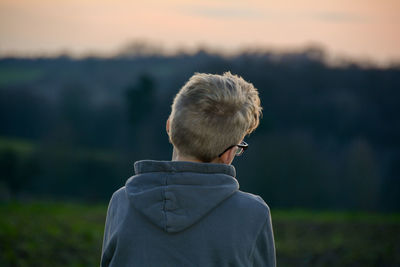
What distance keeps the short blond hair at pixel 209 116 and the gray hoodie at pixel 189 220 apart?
3.4 inches

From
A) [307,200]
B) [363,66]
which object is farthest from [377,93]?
[307,200]

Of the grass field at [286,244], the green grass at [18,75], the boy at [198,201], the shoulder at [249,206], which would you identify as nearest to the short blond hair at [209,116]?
the boy at [198,201]

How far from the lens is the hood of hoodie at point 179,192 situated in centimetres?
143

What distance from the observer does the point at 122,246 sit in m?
1.50

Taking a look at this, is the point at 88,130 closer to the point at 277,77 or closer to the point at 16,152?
the point at 16,152

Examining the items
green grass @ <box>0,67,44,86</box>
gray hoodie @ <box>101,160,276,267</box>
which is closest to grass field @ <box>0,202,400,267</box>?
gray hoodie @ <box>101,160,276,267</box>

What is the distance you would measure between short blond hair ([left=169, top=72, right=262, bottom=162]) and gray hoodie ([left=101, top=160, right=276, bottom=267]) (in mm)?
85

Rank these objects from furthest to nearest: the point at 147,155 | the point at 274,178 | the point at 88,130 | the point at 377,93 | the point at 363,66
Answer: the point at 88,130, the point at 363,66, the point at 377,93, the point at 147,155, the point at 274,178

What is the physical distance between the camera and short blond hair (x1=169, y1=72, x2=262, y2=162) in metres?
1.50

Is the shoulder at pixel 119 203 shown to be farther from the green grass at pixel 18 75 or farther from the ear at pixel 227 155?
the green grass at pixel 18 75

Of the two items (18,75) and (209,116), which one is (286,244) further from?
(18,75)

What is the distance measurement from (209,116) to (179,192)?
0.28 meters

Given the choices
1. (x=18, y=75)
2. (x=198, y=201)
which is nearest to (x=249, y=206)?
(x=198, y=201)

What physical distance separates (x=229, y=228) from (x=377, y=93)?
35.4 m
